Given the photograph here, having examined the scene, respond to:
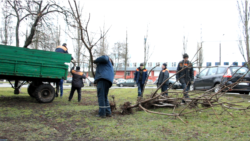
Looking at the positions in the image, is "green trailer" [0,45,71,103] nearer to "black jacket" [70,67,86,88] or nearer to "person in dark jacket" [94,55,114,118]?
"black jacket" [70,67,86,88]

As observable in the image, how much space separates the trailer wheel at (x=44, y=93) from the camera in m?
6.97

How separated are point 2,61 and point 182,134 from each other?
592 centimetres

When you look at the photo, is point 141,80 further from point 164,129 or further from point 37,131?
point 37,131

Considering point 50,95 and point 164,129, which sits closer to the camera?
point 164,129

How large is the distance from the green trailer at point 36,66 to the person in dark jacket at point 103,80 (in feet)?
8.81

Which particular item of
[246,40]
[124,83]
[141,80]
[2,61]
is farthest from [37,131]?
[124,83]

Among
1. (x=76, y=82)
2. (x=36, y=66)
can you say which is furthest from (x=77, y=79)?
(x=36, y=66)

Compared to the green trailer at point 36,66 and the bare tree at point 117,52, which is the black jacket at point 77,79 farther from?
the bare tree at point 117,52

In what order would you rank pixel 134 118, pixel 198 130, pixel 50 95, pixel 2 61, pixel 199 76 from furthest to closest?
pixel 199 76 → pixel 50 95 → pixel 2 61 → pixel 134 118 → pixel 198 130

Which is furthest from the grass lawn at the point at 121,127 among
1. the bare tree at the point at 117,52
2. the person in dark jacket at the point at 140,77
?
the bare tree at the point at 117,52

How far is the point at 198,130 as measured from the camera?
12.5ft

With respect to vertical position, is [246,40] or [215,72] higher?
[246,40]

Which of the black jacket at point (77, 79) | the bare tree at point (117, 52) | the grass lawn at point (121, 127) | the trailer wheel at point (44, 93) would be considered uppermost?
the bare tree at point (117, 52)

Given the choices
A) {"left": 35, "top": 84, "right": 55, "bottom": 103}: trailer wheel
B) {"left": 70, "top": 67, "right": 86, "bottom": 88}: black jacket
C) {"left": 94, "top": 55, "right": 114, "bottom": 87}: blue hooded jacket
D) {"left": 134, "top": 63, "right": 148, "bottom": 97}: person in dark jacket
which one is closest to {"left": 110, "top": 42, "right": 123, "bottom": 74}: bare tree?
{"left": 134, "top": 63, "right": 148, "bottom": 97}: person in dark jacket
